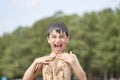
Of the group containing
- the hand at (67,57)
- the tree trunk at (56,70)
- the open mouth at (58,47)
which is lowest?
the tree trunk at (56,70)

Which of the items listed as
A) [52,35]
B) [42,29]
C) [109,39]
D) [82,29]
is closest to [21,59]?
[42,29]

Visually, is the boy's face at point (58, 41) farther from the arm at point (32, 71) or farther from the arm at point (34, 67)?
the arm at point (32, 71)

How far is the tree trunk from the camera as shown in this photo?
4523 mm

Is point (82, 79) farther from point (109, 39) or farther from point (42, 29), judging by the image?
point (42, 29)

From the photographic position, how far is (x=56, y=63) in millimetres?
4570

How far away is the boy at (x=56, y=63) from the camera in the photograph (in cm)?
449

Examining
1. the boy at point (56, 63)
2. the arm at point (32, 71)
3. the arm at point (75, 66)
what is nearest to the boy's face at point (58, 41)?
the boy at point (56, 63)

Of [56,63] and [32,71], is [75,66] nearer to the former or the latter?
[56,63]

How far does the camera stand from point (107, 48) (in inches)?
2702

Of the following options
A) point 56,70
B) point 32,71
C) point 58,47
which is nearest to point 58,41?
Answer: point 58,47

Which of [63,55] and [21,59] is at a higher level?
[63,55]

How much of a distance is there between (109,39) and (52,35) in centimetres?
6421

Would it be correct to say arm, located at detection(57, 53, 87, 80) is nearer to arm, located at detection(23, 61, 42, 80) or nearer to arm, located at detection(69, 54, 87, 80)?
arm, located at detection(69, 54, 87, 80)

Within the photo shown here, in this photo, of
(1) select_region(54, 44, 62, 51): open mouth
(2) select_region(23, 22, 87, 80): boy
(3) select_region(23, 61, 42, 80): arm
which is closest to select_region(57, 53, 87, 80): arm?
(2) select_region(23, 22, 87, 80): boy
